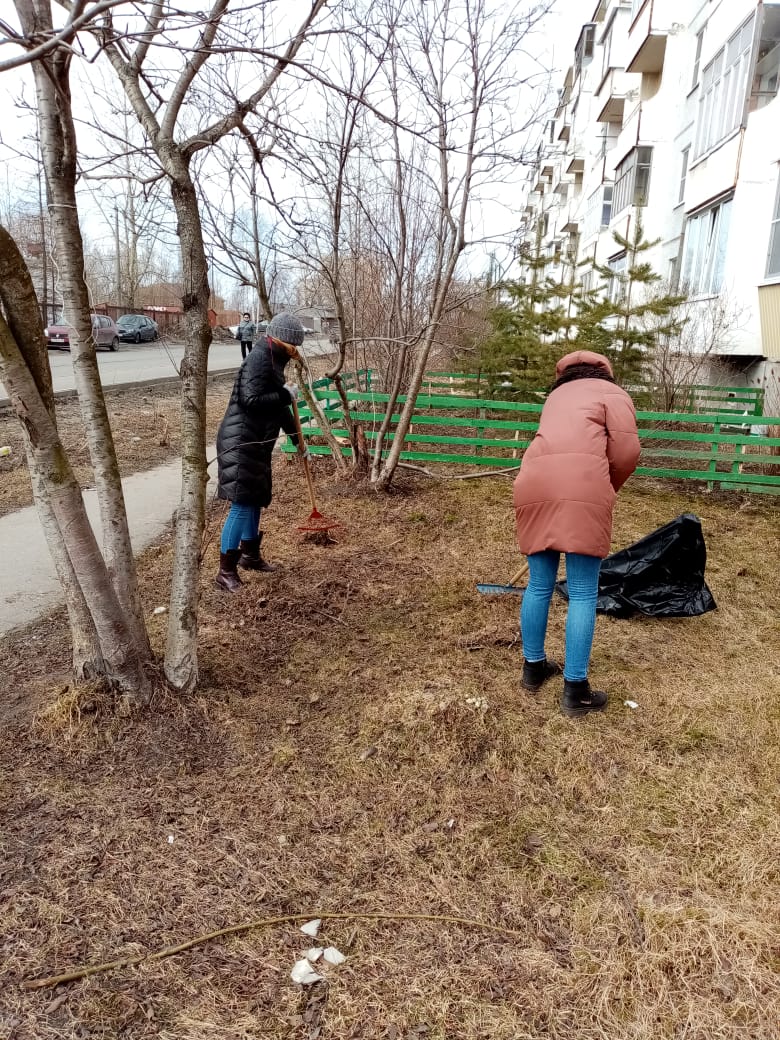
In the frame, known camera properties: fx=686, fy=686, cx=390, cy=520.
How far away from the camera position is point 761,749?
3.02m

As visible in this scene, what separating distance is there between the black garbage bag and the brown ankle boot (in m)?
2.17

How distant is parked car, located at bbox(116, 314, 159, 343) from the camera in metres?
29.2

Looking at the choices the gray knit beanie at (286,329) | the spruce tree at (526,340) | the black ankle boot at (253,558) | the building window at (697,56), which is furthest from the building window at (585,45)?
the black ankle boot at (253,558)

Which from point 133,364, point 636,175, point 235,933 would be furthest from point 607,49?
point 235,933

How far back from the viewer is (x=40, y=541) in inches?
217

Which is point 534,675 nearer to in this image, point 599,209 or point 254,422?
point 254,422

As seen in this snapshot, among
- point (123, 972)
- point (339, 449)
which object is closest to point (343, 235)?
point (339, 449)

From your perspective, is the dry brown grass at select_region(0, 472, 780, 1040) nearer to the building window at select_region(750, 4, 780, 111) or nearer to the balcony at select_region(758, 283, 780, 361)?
the balcony at select_region(758, 283, 780, 361)

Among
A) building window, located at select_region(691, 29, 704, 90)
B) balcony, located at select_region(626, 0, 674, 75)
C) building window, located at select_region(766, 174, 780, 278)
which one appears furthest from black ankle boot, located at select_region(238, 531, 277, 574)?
balcony, located at select_region(626, 0, 674, 75)

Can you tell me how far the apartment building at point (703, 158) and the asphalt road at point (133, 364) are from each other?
22.9 feet

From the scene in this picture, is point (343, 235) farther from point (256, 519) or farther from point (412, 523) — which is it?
point (256, 519)

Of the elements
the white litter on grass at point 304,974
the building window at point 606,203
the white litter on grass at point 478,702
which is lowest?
the white litter on grass at point 304,974

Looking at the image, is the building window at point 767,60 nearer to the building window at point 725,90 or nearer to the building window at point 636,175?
the building window at point 725,90

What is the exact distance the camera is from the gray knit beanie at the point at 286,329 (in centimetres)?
437
